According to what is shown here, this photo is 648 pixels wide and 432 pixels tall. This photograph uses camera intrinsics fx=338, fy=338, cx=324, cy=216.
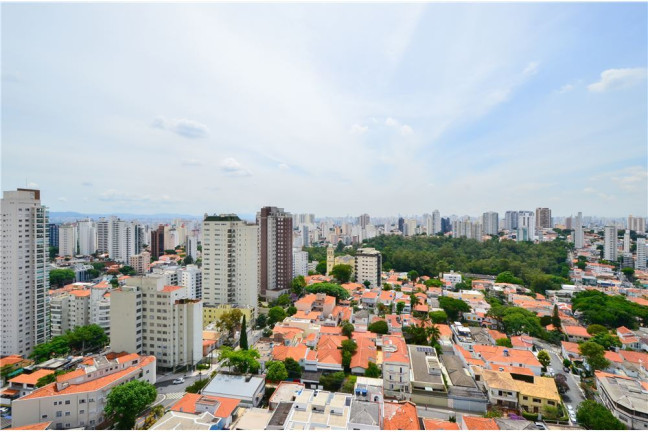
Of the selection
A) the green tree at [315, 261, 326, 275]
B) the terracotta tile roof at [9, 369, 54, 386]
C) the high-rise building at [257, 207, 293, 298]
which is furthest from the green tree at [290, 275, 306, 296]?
the terracotta tile roof at [9, 369, 54, 386]

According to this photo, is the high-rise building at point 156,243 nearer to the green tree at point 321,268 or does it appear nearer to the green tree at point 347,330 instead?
the green tree at point 321,268

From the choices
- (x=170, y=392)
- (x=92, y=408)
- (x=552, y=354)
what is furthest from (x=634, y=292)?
(x=92, y=408)

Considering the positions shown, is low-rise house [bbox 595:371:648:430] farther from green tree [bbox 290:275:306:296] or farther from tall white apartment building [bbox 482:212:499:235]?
tall white apartment building [bbox 482:212:499:235]

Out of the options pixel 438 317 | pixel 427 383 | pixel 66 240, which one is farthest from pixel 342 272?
pixel 66 240

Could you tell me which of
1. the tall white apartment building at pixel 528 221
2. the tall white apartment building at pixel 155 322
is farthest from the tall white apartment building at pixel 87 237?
the tall white apartment building at pixel 528 221

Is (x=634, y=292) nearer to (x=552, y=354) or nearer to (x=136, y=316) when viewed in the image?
(x=552, y=354)

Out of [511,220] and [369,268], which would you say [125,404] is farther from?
[511,220]
